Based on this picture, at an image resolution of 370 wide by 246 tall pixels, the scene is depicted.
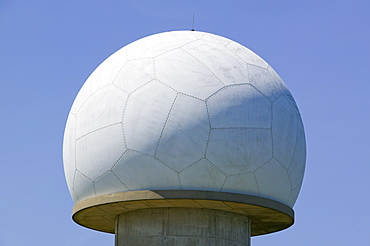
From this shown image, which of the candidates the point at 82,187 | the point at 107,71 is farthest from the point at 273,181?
the point at 107,71

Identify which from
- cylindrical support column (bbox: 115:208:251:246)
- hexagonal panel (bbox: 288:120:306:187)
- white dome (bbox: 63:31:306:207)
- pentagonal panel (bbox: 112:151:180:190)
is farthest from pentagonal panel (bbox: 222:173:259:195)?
hexagonal panel (bbox: 288:120:306:187)

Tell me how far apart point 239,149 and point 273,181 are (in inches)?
56.0

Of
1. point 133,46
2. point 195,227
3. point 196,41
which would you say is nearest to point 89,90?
point 133,46

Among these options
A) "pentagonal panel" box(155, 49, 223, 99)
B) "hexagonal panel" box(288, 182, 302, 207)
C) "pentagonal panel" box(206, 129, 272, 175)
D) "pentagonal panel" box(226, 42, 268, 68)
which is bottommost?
"hexagonal panel" box(288, 182, 302, 207)

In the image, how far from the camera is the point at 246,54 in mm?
19812

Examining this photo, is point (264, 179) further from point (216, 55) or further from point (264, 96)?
point (216, 55)

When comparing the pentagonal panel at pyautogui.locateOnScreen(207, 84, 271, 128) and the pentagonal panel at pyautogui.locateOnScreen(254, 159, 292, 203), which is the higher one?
the pentagonal panel at pyautogui.locateOnScreen(207, 84, 271, 128)

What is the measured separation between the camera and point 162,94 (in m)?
18.0

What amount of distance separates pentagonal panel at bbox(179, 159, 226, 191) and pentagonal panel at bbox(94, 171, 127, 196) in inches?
62.4

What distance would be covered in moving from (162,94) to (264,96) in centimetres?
267

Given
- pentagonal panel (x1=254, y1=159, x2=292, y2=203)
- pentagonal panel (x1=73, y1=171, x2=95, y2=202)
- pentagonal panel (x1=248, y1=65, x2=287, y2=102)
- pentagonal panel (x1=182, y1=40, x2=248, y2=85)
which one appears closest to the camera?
pentagonal panel (x1=254, y1=159, x2=292, y2=203)

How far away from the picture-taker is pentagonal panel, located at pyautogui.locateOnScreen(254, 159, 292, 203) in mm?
18281

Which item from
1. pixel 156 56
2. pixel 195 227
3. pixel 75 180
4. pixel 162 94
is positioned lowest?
pixel 195 227

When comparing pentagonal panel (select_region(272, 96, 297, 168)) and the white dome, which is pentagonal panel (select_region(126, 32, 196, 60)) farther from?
pentagonal panel (select_region(272, 96, 297, 168))
